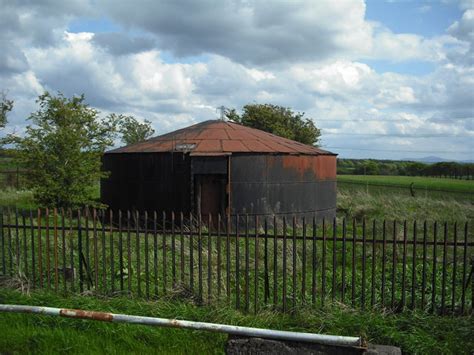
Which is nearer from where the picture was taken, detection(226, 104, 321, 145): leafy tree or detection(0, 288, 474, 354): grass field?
detection(0, 288, 474, 354): grass field

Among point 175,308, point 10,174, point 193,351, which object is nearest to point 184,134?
point 175,308

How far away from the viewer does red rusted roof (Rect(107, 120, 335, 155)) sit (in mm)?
13047

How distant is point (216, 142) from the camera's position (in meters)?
13.5

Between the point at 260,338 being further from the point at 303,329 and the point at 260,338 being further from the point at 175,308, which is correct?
the point at 175,308

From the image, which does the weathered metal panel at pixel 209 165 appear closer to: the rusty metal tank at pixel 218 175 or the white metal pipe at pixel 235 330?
the rusty metal tank at pixel 218 175

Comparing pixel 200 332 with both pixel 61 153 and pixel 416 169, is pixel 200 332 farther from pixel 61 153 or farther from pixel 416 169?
pixel 416 169

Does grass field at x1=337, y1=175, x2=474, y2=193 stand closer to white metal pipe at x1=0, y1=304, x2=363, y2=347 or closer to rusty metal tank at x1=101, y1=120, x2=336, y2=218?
rusty metal tank at x1=101, y1=120, x2=336, y2=218

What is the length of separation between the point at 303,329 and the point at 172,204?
8372 mm

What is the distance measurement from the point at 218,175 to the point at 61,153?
447 centimetres

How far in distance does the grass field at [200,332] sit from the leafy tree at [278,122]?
1003 inches

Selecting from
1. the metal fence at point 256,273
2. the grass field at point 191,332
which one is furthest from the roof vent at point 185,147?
the grass field at point 191,332

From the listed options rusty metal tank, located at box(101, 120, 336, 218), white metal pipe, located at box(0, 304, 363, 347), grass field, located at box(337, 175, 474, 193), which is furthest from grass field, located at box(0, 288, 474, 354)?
grass field, located at box(337, 175, 474, 193)

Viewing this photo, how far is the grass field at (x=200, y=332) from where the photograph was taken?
4.81 meters

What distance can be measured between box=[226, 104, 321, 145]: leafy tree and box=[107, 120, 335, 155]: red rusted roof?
50.8 ft
